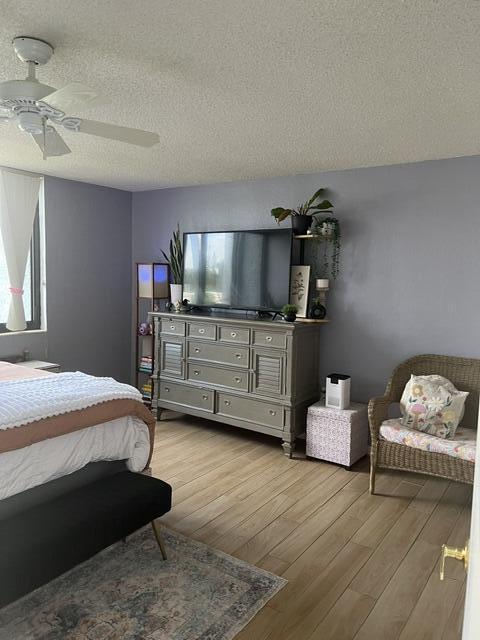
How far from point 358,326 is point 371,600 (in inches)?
89.6

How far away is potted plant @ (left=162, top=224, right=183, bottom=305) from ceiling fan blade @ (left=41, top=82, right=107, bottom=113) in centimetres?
292

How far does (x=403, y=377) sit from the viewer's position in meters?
3.69

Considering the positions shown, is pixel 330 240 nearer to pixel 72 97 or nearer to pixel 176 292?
pixel 176 292

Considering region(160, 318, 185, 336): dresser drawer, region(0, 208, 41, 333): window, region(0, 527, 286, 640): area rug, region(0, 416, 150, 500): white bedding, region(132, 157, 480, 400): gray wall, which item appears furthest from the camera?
region(0, 208, 41, 333): window

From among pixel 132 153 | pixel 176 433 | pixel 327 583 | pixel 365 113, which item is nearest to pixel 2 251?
pixel 132 153

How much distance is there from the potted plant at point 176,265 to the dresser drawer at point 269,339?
117 centimetres

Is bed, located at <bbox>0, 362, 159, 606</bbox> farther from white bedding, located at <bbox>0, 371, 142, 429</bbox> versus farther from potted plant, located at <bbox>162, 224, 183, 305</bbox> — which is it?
potted plant, located at <bbox>162, 224, 183, 305</bbox>

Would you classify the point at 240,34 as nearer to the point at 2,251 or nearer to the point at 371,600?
the point at 371,600

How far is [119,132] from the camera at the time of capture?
2.27 meters

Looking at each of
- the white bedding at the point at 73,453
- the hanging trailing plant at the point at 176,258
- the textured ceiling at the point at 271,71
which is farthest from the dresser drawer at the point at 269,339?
the white bedding at the point at 73,453

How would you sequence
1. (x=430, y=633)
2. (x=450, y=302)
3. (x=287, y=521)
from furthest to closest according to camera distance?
1. (x=450, y=302)
2. (x=287, y=521)
3. (x=430, y=633)

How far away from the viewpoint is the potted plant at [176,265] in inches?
194

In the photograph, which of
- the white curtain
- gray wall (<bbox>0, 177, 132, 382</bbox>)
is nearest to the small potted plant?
gray wall (<bbox>0, 177, 132, 382</bbox>)

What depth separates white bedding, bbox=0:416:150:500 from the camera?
2.11 m
